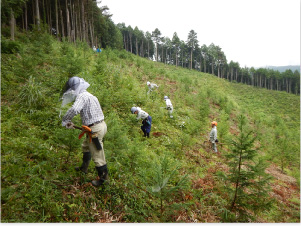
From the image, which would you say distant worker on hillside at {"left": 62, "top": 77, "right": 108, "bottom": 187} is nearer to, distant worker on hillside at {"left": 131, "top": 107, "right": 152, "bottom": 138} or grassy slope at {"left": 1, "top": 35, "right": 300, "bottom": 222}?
grassy slope at {"left": 1, "top": 35, "right": 300, "bottom": 222}

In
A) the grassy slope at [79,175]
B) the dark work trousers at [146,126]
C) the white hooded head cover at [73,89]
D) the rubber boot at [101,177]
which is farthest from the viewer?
the dark work trousers at [146,126]

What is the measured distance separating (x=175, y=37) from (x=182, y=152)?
56230 mm

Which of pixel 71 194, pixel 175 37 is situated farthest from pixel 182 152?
pixel 175 37

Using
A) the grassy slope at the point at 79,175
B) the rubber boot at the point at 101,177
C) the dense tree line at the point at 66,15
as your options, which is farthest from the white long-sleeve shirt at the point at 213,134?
the dense tree line at the point at 66,15

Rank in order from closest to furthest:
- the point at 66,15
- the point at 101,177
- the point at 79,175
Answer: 1. the point at 101,177
2. the point at 79,175
3. the point at 66,15

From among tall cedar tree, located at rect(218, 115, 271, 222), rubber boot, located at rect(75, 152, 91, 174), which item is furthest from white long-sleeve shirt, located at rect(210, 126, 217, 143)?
rubber boot, located at rect(75, 152, 91, 174)

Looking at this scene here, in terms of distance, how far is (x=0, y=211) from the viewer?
7.76 feet

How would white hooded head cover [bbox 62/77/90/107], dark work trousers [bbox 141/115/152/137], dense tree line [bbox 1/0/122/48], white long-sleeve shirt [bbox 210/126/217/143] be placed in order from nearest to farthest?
white hooded head cover [bbox 62/77/90/107] → dark work trousers [bbox 141/115/152/137] → white long-sleeve shirt [bbox 210/126/217/143] → dense tree line [bbox 1/0/122/48]

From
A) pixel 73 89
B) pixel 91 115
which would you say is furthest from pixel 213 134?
pixel 73 89

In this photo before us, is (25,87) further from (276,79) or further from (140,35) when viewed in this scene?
(276,79)

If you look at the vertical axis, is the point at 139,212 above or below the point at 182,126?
below

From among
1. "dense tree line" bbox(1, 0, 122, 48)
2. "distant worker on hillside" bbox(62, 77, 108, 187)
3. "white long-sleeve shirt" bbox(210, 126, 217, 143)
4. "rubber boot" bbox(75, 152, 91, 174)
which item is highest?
"dense tree line" bbox(1, 0, 122, 48)

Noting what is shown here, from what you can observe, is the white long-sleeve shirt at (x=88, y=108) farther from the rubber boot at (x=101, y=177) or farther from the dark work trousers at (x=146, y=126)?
the dark work trousers at (x=146, y=126)

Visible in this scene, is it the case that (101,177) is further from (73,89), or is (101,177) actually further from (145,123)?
(145,123)
